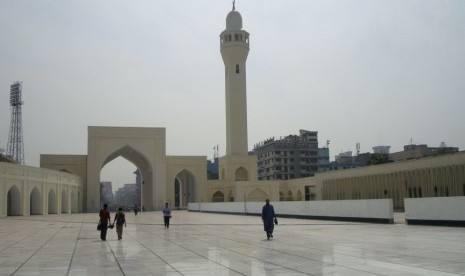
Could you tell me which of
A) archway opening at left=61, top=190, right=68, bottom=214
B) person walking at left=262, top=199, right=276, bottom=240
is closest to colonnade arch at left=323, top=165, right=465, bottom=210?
person walking at left=262, top=199, right=276, bottom=240

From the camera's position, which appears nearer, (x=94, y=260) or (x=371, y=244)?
(x=94, y=260)

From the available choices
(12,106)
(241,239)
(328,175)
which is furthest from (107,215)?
(12,106)

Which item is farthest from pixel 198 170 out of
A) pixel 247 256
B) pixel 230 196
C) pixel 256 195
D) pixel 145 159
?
pixel 247 256

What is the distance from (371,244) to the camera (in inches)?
496

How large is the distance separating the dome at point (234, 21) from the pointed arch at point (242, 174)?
50.5 feet

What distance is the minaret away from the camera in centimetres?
5591

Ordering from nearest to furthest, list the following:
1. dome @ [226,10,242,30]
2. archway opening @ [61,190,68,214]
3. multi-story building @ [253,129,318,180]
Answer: archway opening @ [61,190,68,214]
dome @ [226,10,242,30]
multi-story building @ [253,129,318,180]

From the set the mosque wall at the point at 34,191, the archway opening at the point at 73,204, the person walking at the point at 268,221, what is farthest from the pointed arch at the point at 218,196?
the person walking at the point at 268,221

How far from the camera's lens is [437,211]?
19219 millimetres

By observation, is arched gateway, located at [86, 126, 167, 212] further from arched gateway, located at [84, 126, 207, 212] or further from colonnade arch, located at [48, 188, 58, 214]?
colonnade arch, located at [48, 188, 58, 214]

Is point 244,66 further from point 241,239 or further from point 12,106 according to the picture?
point 241,239

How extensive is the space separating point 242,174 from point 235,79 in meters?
10.7

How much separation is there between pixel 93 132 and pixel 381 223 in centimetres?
3895

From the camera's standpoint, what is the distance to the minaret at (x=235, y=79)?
183ft
